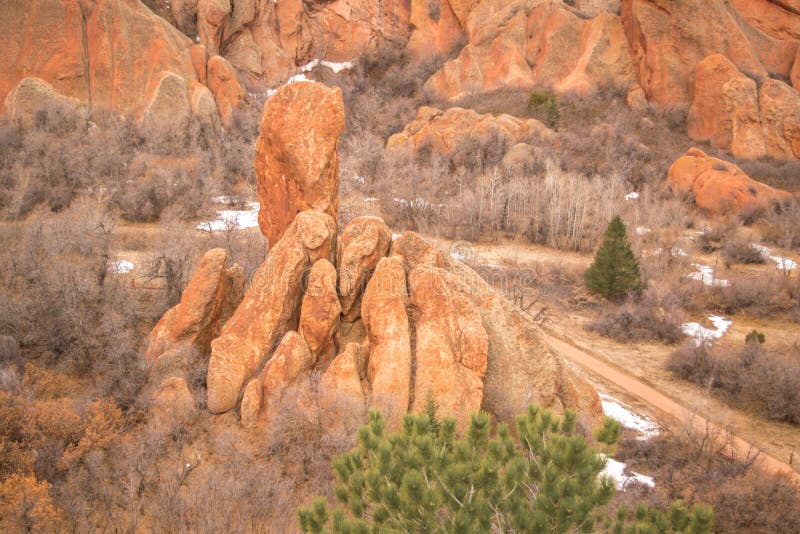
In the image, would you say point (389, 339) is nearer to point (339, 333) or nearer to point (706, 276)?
point (339, 333)

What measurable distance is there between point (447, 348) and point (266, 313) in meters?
2.63

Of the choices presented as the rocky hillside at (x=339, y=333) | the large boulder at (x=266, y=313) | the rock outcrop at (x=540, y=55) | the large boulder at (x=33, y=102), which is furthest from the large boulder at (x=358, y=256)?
the rock outcrop at (x=540, y=55)

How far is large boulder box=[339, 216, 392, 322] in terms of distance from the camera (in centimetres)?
880

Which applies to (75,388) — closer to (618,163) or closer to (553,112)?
(618,163)

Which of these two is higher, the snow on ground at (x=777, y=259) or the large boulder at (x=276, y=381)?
the snow on ground at (x=777, y=259)

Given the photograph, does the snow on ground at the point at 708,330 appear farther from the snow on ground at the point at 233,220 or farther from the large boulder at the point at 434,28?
the large boulder at the point at 434,28

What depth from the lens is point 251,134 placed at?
28953mm

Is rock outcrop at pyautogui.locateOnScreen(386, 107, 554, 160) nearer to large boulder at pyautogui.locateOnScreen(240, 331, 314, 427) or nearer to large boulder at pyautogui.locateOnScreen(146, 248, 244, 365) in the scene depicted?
large boulder at pyautogui.locateOnScreen(146, 248, 244, 365)

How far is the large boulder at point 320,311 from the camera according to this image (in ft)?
27.3

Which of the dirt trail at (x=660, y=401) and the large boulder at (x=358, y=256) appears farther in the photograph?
the large boulder at (x=358, y=256)

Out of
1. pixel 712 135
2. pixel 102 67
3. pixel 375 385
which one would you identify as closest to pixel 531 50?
pixel 712 135

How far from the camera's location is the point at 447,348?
7.87 meters

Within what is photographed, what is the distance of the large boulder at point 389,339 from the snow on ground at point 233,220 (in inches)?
421

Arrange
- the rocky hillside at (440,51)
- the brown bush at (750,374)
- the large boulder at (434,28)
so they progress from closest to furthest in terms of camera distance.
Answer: the brown bush at (750,374)
the rocky hillside at (440,51)
the large boulder at (434,28)
